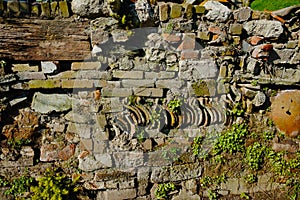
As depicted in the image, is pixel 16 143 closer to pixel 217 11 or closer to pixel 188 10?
pixel 188 10

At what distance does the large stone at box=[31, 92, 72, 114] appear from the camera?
3.01 m

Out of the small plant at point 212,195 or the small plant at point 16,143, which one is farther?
the small plant at point 212,195

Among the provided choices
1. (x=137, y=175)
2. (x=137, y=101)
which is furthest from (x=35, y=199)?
(x=137, y=101)

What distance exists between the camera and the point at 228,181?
11.7ft

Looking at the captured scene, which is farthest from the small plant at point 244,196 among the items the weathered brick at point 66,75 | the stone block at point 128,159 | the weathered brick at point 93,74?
the weathered brick at point 66,75

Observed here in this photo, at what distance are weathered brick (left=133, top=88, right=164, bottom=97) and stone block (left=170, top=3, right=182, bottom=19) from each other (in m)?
0.75

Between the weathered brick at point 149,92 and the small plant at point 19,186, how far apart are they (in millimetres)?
1355

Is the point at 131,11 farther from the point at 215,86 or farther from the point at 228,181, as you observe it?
the point at 228,181

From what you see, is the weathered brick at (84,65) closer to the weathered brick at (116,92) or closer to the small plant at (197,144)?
the weathered brick at (116,92)

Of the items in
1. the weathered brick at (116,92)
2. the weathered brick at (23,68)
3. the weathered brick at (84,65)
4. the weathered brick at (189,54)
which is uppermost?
the weathered brick at (189,54)

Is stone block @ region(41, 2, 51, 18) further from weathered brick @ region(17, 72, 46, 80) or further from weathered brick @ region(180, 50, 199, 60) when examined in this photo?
weathered brick @ region(180, 50, 199, 60)

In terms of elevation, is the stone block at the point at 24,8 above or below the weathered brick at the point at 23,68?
above

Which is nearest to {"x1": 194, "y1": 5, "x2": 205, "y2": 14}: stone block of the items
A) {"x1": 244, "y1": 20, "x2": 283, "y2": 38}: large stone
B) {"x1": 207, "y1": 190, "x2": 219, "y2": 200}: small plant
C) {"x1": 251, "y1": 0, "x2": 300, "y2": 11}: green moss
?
{"x1": 244, "y1": 20, "x2": 283, "y2": 38}: large stone

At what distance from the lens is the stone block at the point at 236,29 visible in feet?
10.7
